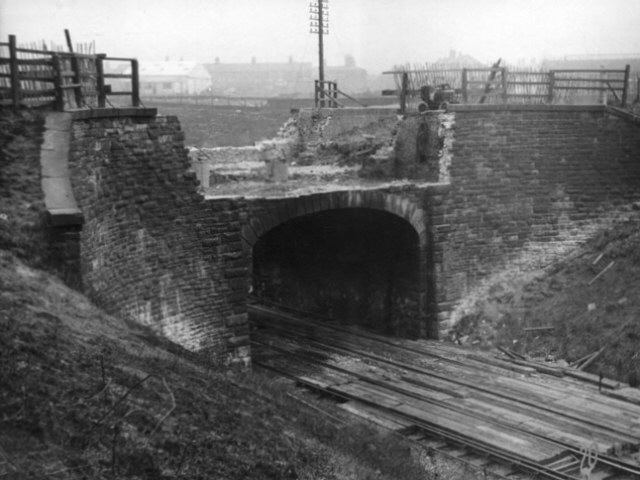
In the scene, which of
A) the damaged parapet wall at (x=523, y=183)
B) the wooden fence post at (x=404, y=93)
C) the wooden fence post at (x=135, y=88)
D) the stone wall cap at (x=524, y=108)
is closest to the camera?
the wooden fence post at (x=135, y=88)

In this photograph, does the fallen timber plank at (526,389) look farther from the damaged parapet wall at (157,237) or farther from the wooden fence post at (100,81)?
the wooden fence post at (100,81)

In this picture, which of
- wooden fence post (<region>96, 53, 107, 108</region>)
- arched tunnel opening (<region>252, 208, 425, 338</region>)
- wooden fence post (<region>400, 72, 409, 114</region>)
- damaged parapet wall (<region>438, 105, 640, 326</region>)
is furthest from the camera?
wooden fence post (<region>400, 72, 409, 114</region>)

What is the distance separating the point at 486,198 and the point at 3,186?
1169 cm

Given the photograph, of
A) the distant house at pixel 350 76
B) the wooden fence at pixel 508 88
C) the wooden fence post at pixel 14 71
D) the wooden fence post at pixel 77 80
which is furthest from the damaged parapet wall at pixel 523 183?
the distant house at pixel 350 76

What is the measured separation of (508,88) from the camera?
22672mm

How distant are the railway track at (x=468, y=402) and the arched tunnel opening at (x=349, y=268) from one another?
38.1 inches

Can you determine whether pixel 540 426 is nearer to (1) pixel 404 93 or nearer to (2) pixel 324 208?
(2) pixel 324 208

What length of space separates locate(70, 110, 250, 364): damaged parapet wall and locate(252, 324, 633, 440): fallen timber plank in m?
4.23

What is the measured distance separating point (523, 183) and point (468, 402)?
666 centimetres

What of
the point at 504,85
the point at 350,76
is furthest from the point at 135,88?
the point at 350,76

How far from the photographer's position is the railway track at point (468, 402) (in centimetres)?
1378

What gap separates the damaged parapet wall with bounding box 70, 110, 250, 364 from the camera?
1369 cm

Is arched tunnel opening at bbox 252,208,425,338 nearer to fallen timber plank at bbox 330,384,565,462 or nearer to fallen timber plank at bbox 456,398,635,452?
fallen timber plank at bbox 330,384,565,462

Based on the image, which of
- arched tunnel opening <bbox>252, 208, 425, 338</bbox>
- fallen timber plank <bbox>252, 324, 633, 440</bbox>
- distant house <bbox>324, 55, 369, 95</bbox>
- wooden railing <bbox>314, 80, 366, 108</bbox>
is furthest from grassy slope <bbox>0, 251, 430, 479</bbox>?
distant house <bbox>324, 55, 369, 95</bbox>
